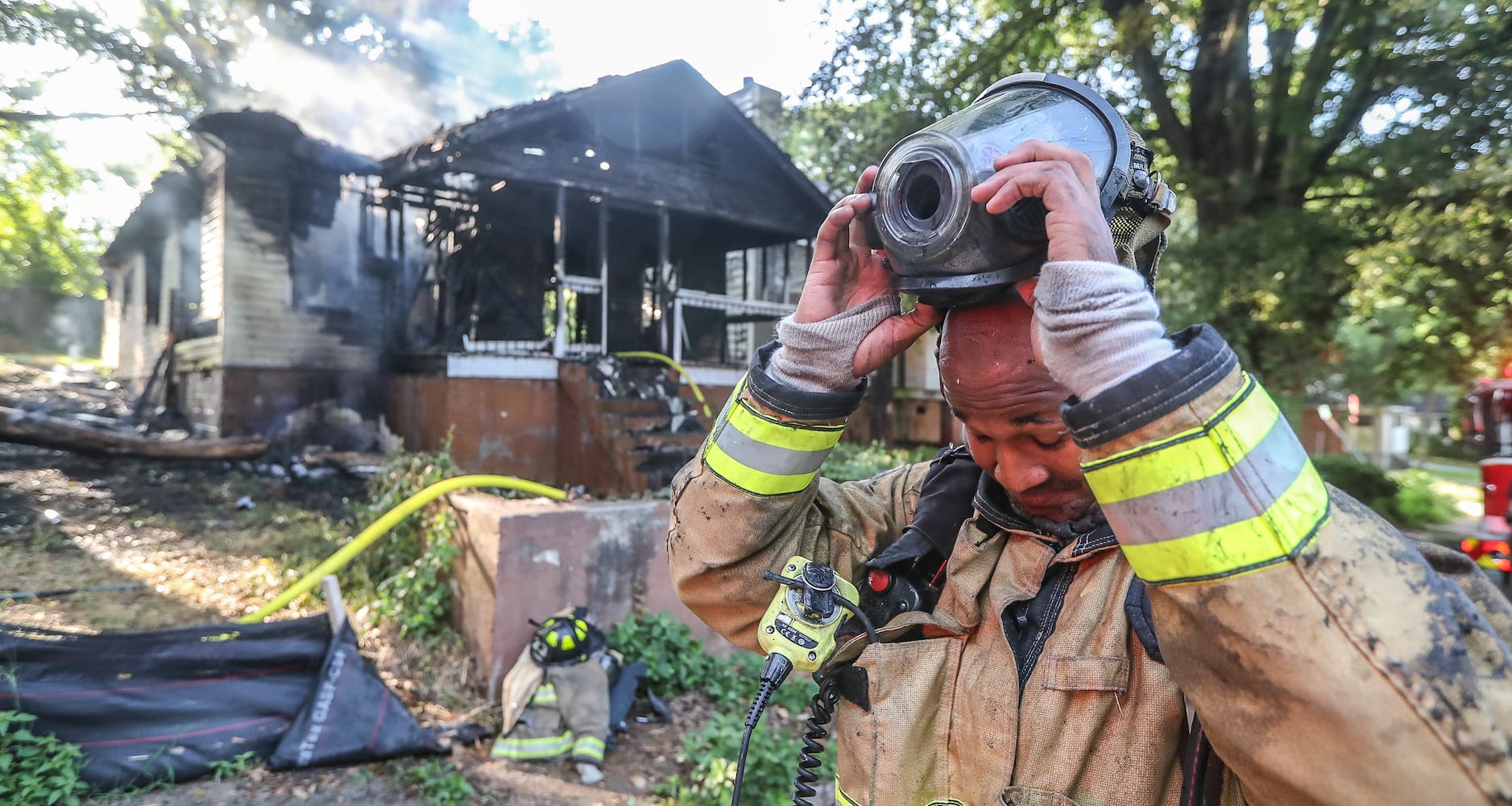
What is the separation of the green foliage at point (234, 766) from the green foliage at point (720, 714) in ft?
6.64

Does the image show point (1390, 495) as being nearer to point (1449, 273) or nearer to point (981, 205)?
point (1449, 273)

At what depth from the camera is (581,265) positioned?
46.8 ft

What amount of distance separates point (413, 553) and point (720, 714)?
2718 mm

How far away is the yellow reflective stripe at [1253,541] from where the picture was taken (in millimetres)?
928

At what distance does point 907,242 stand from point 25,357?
127 feet

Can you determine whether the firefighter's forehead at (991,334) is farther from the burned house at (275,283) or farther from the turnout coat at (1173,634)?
the burned house at (275,283)

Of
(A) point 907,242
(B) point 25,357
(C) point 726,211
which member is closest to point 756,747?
(A) point 907,242

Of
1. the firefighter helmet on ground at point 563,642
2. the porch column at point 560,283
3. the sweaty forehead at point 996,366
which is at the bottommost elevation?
the firefighter helmet on ground at point 563,642

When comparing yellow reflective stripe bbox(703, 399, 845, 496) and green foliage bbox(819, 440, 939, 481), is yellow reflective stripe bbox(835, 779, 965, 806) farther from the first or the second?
green foliage bbox(819, 440, 939, 481)

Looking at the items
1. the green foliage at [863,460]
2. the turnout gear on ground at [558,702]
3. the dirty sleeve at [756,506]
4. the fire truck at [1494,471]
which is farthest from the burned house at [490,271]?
the fire truck at [1494,471]

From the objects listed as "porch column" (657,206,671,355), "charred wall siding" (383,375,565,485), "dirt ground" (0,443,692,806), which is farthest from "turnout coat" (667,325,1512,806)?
"porch column" (657,206,671,355)

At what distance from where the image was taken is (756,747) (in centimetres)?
405

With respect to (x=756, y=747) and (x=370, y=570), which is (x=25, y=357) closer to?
(x=370, y=570)

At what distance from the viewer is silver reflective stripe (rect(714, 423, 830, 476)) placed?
1.54 meters
